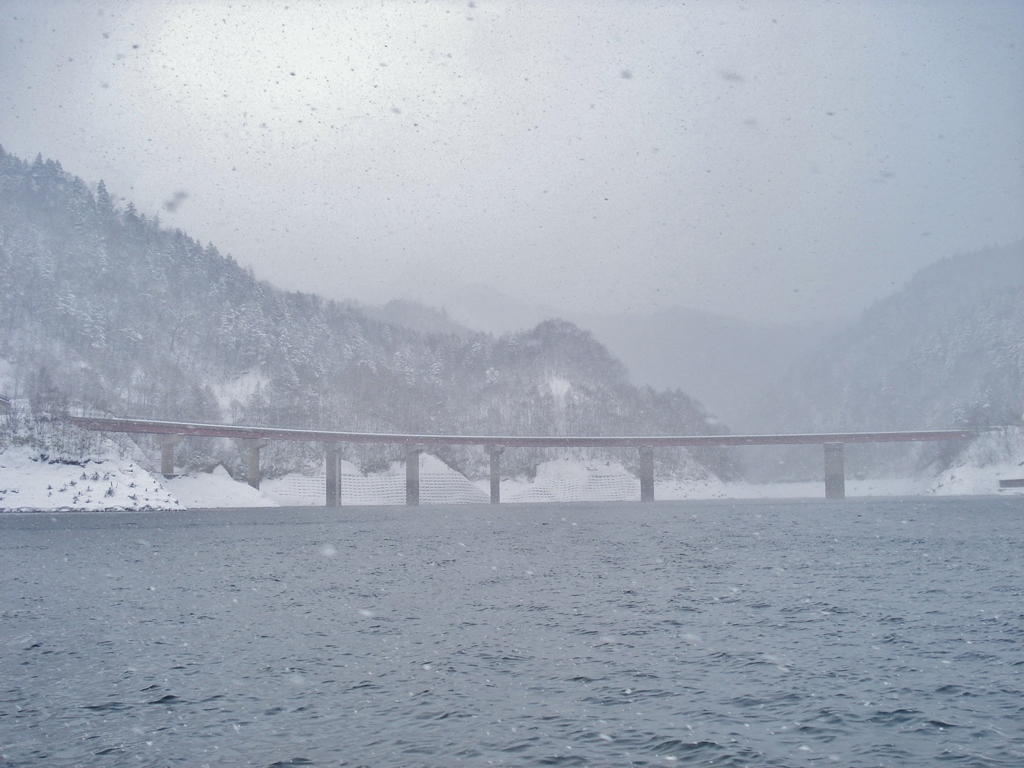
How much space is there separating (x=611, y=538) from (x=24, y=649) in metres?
31.6

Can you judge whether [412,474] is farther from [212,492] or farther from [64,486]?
[64,486]

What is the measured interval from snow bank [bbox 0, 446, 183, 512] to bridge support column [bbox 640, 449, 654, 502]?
8241 cm

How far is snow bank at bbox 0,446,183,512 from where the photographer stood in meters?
71.2

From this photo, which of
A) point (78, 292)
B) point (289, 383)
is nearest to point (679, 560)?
point (289, 383)

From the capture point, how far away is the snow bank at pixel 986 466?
11938 cm

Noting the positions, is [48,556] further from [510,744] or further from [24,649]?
[510,744]

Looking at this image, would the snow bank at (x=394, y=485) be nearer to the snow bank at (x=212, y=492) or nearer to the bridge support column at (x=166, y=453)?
the snow bank at (x=212, y=492)

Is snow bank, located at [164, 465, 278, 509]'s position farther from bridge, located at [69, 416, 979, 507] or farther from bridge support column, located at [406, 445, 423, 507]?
bridge support column, located at [406, 445, 423, 507]

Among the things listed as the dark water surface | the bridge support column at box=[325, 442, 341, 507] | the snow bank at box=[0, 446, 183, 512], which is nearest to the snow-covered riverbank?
the snow bank at box=[0, 446, 183, 512]

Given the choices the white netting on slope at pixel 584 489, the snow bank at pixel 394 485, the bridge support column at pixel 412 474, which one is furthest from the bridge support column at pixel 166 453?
the white netting on slope at pixel 584 489

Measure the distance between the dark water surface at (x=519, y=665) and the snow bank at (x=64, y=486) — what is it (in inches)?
2018

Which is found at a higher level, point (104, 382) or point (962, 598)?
point (104, 382)

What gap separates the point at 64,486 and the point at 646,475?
93.7 m

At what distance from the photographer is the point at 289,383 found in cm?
19125
